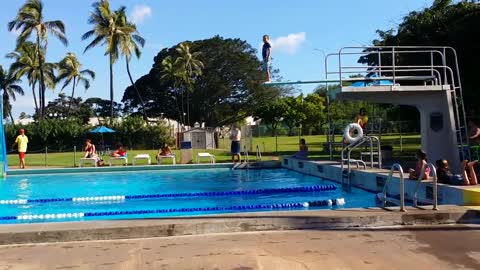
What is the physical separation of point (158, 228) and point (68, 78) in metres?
69.1

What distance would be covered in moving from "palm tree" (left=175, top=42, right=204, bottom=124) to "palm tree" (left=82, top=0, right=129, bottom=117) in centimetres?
1746

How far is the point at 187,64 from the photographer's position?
71.7 metres

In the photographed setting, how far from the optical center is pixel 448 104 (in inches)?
578

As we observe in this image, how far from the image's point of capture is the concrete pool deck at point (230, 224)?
7551mm

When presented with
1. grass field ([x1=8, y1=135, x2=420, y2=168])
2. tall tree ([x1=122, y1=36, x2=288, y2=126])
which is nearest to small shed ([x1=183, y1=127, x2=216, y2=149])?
grass field ([x1=8, y1=135, x2=420, y2=168])

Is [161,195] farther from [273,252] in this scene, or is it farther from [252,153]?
[252,153]

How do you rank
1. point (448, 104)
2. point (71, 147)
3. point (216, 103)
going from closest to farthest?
Result: point (448, 104), point (71, 147), point (216, 103)

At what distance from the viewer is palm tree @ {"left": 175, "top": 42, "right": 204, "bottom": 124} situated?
71312 mm

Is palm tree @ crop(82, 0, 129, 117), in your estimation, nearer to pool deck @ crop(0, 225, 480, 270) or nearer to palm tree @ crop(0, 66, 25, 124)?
palm tree @ crop(0, 66, 25, 124)

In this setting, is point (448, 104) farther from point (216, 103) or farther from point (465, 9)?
point (216, 103)

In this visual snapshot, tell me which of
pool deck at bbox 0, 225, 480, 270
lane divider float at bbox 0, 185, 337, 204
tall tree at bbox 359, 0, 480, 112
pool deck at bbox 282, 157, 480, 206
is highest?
tall tree at bbox 359, 0, 480, 112

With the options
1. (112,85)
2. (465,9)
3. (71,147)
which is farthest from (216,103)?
(465,9)

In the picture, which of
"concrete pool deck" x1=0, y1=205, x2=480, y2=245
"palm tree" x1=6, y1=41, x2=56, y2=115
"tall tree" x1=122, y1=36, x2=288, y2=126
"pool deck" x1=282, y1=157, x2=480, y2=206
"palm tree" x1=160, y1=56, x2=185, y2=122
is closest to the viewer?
"concrete pool deck" x1=0, y1=205, x2=480, y2=245

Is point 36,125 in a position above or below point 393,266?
above
